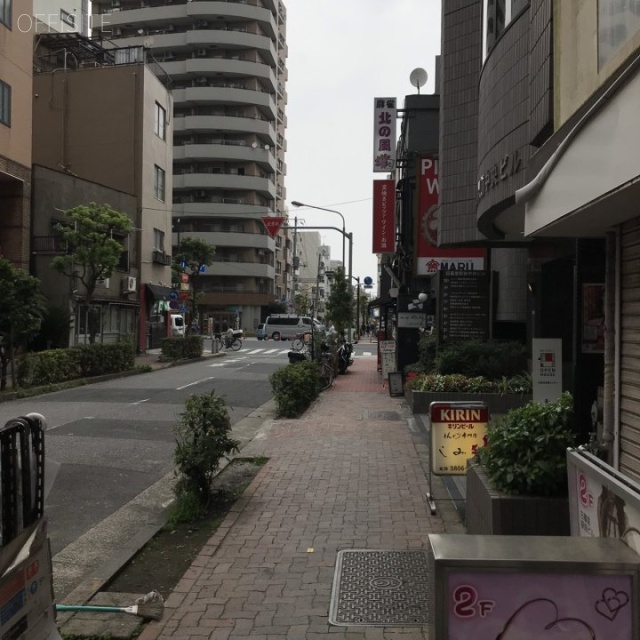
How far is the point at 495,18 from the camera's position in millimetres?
9617

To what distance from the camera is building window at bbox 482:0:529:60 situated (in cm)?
870

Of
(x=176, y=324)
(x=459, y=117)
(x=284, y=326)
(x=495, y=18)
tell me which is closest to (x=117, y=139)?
(x=176, y=324)

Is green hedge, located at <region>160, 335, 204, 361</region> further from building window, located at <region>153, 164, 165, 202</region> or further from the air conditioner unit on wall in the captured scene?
building window, located at <region>153, 164, 165, 202</region>

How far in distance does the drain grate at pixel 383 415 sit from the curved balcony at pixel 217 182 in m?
56.9

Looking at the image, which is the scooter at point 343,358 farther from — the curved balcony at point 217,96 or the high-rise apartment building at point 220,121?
the curved balcony at point 217,96

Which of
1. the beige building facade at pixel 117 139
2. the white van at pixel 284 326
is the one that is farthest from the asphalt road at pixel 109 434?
the white van at pixel 284 326

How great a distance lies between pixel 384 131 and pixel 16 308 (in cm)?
1378

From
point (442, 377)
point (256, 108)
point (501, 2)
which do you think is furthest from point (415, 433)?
point (256, 108)

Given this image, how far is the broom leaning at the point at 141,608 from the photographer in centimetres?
439

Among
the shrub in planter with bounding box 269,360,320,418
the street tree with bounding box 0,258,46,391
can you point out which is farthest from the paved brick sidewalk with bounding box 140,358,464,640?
the street tree with bounding box 0,258,46,391

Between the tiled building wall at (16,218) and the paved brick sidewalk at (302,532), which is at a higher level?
the tiled building wall at (16,218)

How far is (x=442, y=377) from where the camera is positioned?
1380cm

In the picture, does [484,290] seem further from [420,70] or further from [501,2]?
[420,70]

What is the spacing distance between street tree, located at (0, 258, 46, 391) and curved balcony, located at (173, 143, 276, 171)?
52029 millimetres
